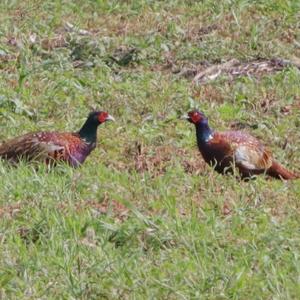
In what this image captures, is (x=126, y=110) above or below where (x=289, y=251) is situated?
below

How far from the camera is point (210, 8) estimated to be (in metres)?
14.8

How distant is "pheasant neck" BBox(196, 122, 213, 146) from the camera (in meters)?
10.4

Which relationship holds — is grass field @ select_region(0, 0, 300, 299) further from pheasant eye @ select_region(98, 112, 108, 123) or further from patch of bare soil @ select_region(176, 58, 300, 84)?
pheasant eye @ select_region(98, 112, 108, 123)

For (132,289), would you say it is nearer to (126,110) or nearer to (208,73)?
(126,110)

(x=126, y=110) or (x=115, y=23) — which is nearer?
(x=126, y=110)

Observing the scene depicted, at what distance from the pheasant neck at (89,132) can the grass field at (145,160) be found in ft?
0.61

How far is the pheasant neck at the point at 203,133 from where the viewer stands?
34.0ft

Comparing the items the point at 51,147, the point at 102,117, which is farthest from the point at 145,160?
the point at 51,147

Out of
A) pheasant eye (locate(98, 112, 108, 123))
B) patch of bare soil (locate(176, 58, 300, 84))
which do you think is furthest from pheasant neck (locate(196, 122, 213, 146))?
patch of bare soil (locate(176, 58, 300, 84))

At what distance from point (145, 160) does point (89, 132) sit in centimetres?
51

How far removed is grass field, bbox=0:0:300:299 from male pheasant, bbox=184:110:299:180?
0.14 meters

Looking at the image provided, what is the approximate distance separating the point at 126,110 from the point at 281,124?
135cm

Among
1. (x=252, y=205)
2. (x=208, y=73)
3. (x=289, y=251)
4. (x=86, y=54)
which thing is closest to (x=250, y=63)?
(x=208, y=73)

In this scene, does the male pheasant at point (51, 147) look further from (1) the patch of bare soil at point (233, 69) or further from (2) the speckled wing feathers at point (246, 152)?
(1) the patch of bare soil at point (233, 69)
